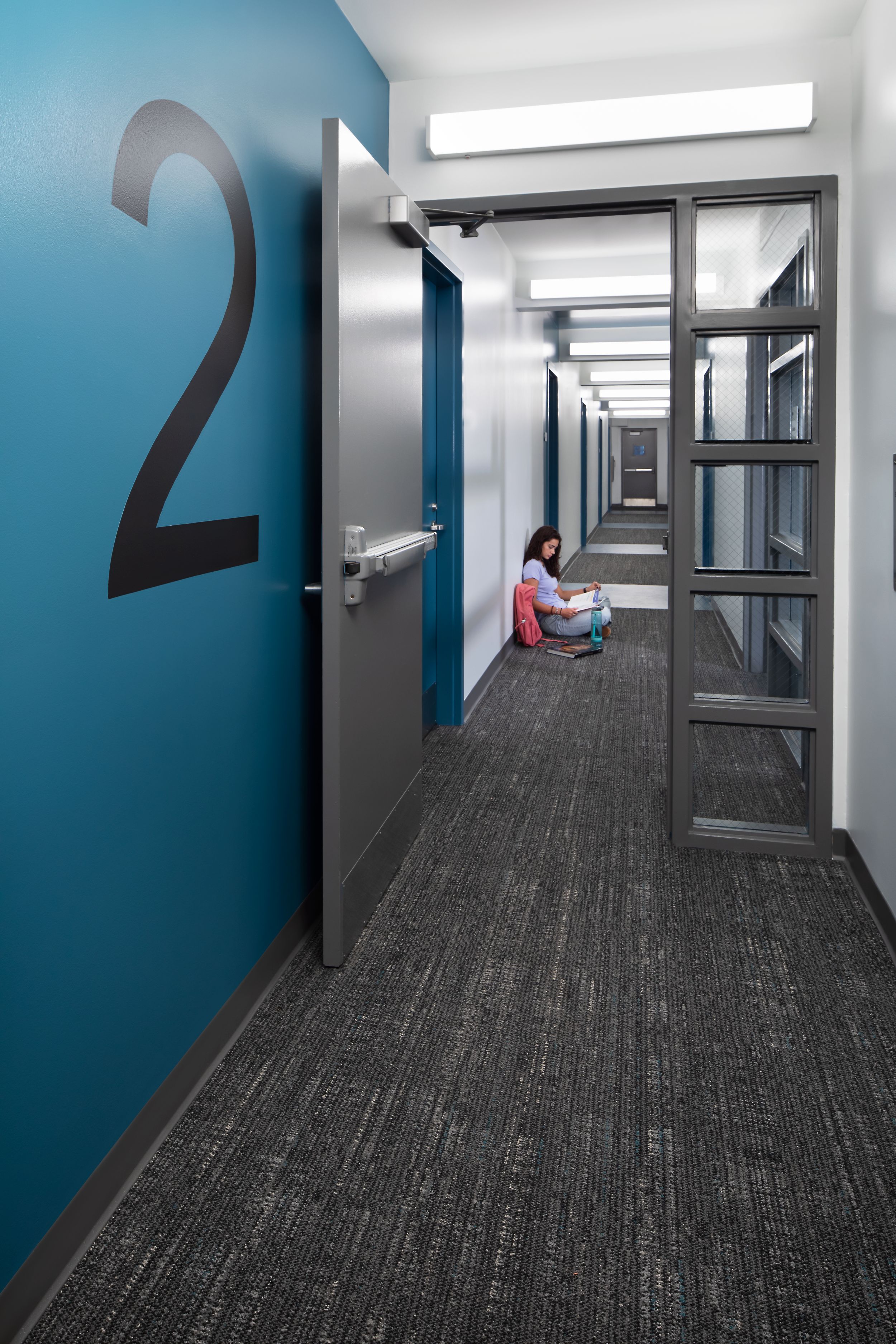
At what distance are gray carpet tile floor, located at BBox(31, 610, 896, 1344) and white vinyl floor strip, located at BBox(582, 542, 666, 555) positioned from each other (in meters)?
8.08

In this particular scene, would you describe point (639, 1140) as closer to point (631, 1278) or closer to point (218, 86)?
point (631, 1278)

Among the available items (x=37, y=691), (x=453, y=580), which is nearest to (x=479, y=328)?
(x=453, y=580)

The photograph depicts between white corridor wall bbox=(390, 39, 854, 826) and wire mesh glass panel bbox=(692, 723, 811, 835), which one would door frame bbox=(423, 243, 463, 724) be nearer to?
white corridor wall bbox=(390, 39, 854, 826)

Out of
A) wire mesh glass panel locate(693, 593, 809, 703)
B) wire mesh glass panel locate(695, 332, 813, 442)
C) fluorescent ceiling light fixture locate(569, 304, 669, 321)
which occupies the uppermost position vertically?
fluorescent ceiling light fixture locate(569, 304, 669, 321)

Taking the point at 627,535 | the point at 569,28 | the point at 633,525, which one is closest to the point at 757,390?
the point at 569,28

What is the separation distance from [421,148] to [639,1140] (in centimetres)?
231

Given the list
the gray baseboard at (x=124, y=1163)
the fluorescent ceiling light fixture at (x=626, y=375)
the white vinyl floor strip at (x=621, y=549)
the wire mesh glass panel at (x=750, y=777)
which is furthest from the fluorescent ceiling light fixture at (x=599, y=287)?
the white vinyl floor strip at (x=621, y=549)

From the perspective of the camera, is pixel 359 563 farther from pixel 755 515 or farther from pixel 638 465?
pixel 638 465

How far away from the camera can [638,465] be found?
19.3 m

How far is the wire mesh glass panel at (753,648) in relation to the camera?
2.34m

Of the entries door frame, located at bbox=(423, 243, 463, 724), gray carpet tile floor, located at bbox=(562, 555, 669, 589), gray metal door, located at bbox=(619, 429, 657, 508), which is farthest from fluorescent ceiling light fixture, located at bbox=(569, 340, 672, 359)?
gray metal door, located at bbox=(619, 429, 657, 508)

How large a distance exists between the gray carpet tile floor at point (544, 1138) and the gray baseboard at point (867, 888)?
31 millimetres

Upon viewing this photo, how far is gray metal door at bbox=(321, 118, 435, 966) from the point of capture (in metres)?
1.67

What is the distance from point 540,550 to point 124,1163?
420 cm
